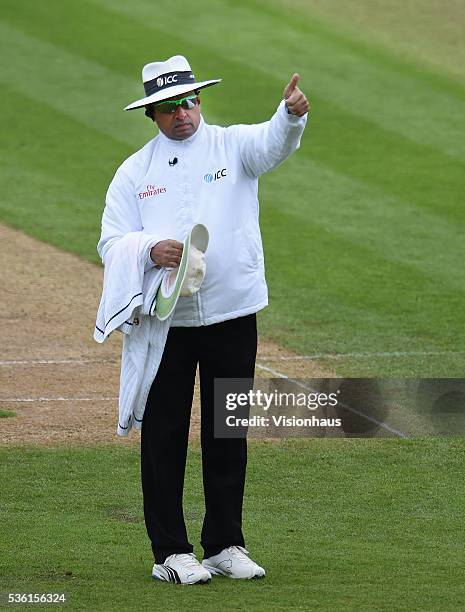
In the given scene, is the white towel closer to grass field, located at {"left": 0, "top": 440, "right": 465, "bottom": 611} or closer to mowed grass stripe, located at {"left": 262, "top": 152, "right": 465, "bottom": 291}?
grass field, located at {"left": 0, "top": 440, "right": 465, "bottom": 611}

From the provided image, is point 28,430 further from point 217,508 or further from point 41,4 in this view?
point 41,4

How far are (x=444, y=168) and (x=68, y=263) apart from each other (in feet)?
15.7

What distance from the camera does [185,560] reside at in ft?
20.2

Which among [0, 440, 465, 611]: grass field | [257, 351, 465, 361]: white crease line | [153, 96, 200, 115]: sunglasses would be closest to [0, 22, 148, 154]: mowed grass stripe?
[257, 351, 465, 361]: white crease line

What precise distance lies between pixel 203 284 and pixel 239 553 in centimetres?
118

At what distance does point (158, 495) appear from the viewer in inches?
247

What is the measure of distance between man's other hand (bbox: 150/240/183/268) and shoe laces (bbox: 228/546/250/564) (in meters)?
1.26

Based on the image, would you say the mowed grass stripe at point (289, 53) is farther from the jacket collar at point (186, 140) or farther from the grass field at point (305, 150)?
the jacket collar at point (186, 140)

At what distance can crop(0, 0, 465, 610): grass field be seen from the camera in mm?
6363

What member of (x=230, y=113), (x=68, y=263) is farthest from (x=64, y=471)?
(x=230, y=113)

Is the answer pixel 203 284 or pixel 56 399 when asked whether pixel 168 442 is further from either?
pixel 56 399

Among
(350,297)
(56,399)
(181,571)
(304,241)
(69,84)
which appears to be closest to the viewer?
(181,571)

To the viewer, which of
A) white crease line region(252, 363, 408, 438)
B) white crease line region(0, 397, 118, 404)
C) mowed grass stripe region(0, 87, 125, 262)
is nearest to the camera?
white crease line region(252, 363, 408, 438)

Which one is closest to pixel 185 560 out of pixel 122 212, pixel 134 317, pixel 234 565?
pixel 234 565
